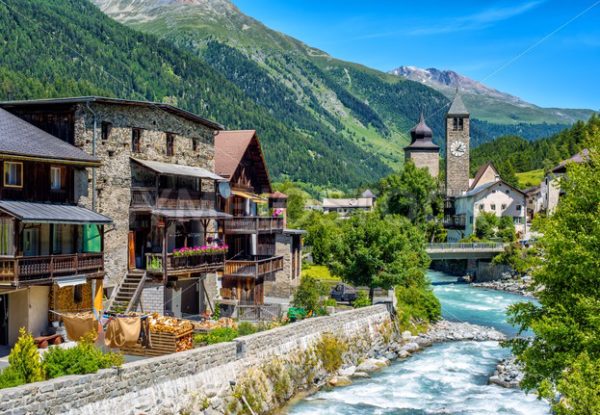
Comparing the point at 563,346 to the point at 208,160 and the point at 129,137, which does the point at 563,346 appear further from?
the point at 208,160

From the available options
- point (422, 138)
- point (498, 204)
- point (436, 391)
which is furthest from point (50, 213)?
point (422, 138)

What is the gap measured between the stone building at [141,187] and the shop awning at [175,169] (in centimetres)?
6

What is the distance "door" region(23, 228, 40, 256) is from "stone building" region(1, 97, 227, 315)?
394 cm

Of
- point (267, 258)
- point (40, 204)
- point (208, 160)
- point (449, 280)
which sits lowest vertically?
point (449, 280)

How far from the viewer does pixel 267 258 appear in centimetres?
4266

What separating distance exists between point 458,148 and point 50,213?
105446 millimetres

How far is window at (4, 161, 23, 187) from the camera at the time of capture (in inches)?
971

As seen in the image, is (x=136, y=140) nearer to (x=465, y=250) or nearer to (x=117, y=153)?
(x=117, y=153)

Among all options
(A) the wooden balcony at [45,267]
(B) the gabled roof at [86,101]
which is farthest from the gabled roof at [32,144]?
(A) the wooden balcony at [45,267]

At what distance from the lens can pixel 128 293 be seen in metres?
30.9

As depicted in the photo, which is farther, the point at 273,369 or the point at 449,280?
the point at 449,280

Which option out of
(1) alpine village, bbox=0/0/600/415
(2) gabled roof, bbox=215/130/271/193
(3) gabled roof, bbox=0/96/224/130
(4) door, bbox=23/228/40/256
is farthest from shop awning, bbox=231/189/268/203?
(4) door, bbox=23/228/40/256

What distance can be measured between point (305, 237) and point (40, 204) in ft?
159

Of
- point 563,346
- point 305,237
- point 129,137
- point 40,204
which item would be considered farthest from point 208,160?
point 305,237
